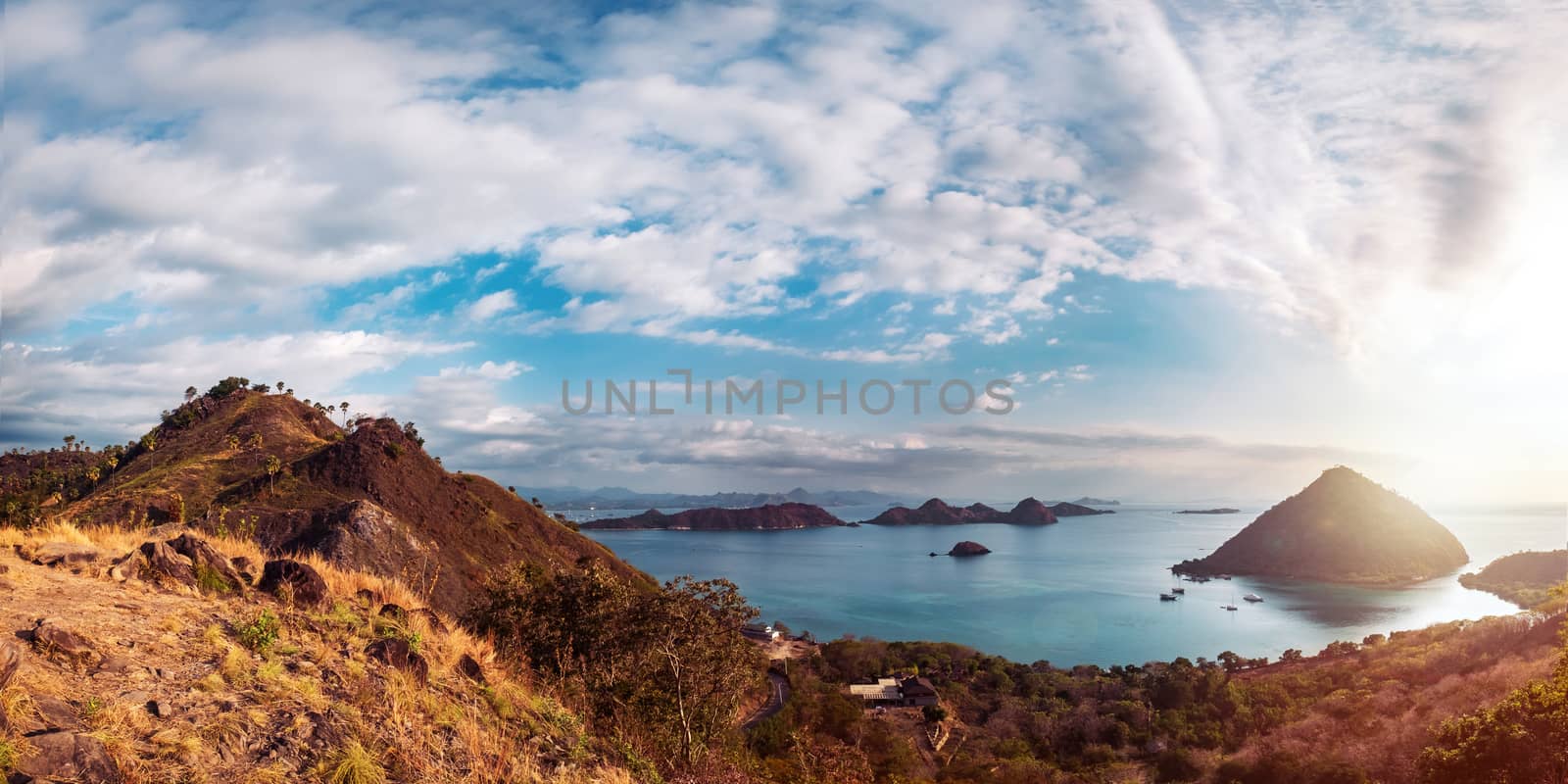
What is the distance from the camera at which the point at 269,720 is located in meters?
7.16

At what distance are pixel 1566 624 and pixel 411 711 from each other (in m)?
22.9

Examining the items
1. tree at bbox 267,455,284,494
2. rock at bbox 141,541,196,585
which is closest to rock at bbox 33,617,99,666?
rock at bbox 141,541,196,585

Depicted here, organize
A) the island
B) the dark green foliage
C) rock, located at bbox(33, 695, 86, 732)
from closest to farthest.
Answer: rock, located at bbox(33, 695, 86, 732)
the dark green foliage
the island

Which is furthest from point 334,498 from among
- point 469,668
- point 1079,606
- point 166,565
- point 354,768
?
point 1079,606

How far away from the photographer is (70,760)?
5.51 meters

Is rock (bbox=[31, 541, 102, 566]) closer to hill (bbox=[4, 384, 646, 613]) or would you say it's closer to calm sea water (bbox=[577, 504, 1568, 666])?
hill (bbox=[4, 384, 646, 613])

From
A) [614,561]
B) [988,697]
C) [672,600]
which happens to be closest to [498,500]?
[614,561]

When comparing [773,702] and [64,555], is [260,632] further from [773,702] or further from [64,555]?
[773,702]

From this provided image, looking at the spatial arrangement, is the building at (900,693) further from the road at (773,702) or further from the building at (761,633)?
the building at (761,633)

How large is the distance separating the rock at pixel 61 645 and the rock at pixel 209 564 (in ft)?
11.5

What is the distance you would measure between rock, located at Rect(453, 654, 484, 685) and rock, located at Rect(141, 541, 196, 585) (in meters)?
3.92

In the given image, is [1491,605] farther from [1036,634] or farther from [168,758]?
[168,758]

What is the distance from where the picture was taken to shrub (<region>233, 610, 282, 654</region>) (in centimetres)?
870

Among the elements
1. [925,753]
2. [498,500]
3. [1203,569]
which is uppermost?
[498,500]
